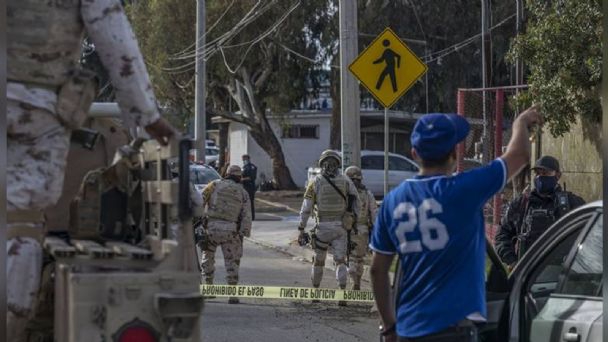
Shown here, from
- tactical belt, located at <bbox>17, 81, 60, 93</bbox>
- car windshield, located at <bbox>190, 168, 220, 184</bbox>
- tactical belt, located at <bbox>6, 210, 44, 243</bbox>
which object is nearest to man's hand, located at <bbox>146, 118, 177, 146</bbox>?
tactical belt, located at <bbox>17, 81, 60, 93</bbox>

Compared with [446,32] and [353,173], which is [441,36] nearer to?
[446,32]

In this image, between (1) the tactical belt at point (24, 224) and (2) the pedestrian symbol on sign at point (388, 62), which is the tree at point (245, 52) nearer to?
(2) the pedestrian symbol on sign at point (388, 62)

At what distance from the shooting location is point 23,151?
13.3 feet

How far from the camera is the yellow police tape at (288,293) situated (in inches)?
518

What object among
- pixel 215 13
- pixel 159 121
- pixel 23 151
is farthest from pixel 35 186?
pixel 215 13

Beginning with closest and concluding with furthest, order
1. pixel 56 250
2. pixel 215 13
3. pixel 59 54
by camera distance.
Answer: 1. pixel 56 250
2. pixel 59 54
3. pixel 215 13

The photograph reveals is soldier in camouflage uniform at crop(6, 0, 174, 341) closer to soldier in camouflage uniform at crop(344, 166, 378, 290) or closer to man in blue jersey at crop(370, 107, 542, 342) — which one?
man in blue jersey at crop(370, 107, 542, 342)

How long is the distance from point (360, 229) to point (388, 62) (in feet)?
7.59

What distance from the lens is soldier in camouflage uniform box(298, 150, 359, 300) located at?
1376 cm

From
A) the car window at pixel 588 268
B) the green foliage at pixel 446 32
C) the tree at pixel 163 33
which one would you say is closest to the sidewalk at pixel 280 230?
the green foliage at pixel 446 32

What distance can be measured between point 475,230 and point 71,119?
66.0 inches

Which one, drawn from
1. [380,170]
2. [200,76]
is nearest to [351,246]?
[200,76]

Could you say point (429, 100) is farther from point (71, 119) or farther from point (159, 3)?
point (71, 119)

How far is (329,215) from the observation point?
45.4ft
